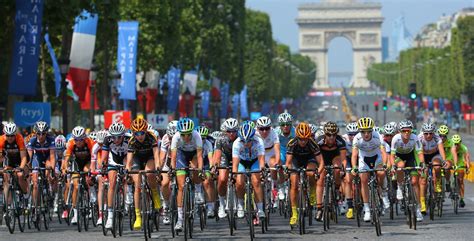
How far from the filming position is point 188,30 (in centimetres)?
7388

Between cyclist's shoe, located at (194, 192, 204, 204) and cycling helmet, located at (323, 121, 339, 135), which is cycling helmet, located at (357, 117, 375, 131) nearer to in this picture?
cycling helmet, located at (323, 121, 339, 135)

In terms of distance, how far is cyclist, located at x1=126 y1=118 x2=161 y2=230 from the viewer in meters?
21.3

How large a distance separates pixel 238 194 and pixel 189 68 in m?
55.4

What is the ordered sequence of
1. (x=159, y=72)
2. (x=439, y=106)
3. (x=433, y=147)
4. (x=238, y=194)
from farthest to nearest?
1. (x=439, y=106)
2. (x=159, y=72)
3. (x=433, y=147)
4. (x=238, y=194)

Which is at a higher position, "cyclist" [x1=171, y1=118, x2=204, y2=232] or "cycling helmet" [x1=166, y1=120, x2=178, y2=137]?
"cycling helmet" [x1=166, y1=120, x2=178, y2=137]

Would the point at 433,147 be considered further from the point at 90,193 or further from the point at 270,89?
the point at 270,89

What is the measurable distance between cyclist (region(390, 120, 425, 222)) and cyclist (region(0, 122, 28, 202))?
5.96 m

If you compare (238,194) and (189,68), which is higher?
(189,68)

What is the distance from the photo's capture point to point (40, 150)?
83.8 ft

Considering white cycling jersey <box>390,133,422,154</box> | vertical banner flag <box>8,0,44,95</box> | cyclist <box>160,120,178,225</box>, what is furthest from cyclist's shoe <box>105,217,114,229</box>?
vertical banner flag <box>8,0,44,95</box>

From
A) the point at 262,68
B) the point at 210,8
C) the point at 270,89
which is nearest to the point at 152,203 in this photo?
the point at 210,8

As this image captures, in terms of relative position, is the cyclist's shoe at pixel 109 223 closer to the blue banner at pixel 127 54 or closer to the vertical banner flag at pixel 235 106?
the blue banner at pixel 127 54

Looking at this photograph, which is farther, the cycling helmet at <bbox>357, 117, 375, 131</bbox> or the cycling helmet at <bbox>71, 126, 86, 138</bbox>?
the cycling helmet at <bbox>71, 126, 86, 138</bbox>

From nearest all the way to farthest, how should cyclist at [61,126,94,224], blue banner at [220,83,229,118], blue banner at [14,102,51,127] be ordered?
cyclist at [61,126,94,224], blue banner at [14,102,51,127], blue banner at [220,83,229,118]
